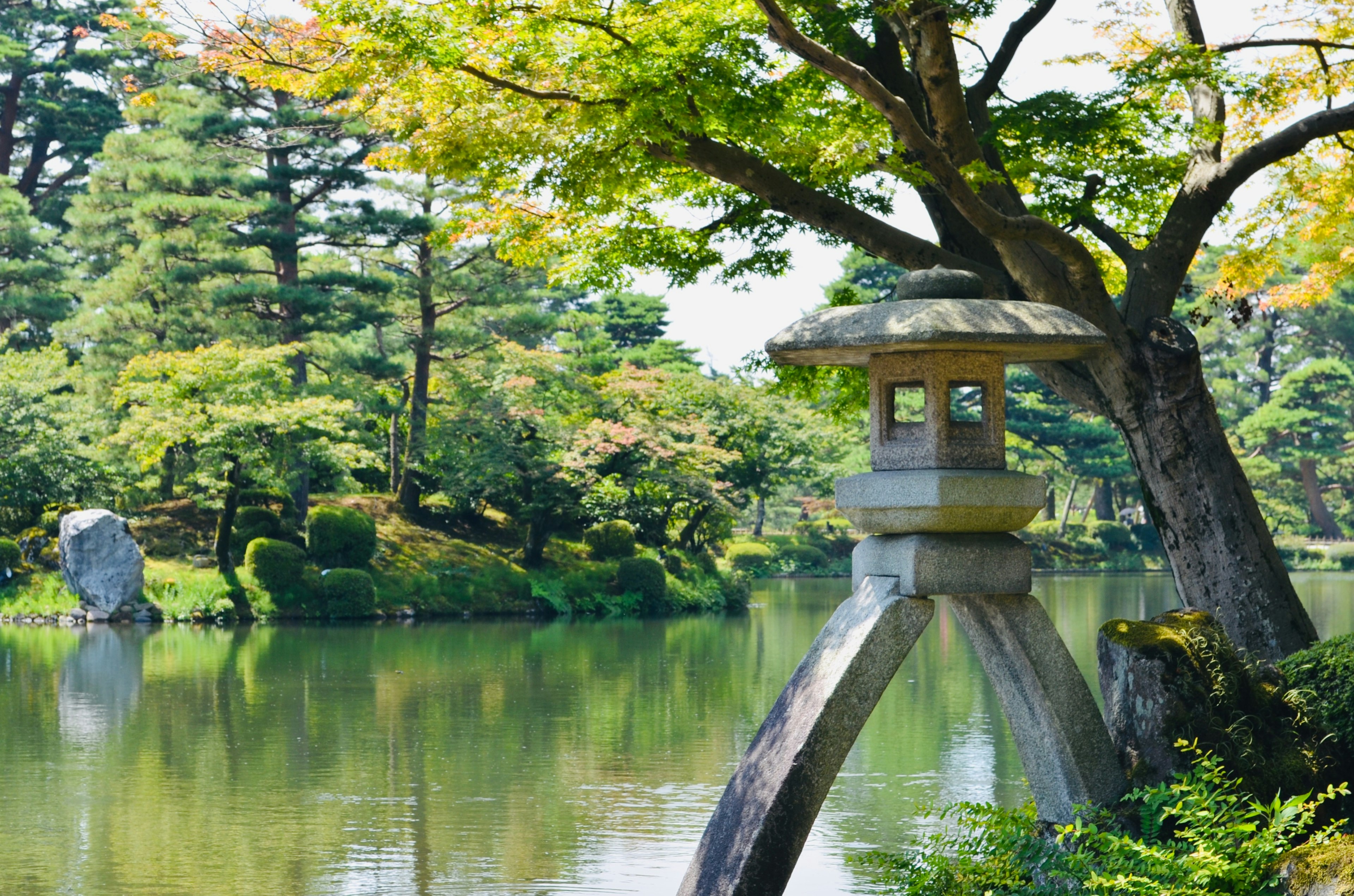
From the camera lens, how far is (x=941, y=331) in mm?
4586

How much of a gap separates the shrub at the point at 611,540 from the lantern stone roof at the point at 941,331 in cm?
1797

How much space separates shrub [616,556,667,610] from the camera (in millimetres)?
21734

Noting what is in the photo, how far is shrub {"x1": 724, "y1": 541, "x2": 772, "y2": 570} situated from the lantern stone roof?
26132 mm

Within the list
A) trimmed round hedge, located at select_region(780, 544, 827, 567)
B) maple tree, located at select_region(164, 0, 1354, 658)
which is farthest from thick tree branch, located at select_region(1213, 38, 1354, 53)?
trimmed round hedge, located at select_region(780, 544, 827, 567)

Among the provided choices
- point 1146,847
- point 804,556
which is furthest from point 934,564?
point 804,556

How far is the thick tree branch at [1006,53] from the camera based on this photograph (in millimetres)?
8188

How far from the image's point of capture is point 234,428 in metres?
18.7

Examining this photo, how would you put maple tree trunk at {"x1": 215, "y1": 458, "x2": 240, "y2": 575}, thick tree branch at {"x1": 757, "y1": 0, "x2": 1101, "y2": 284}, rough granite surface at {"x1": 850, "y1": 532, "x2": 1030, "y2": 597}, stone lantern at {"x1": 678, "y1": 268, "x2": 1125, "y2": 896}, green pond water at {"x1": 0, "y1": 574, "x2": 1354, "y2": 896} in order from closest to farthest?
stone lantern at {"x1": 678, "y1": 268, "x2": 1125, "y2": 896} → rough granite surface at {"x1": 850, "y1": 532, "x2": 1030, "y2": 597} → thick tree branch at {"x1": 757, "y1": 0, "x2": 1101, "y2": 284} → green pond water at {"x1": 0, "y1": 574, "x2": 1354, "y2": 896} → maple tree trunk at {"x1": 215, "y1": 458, "x2": 240, "y2": 575}

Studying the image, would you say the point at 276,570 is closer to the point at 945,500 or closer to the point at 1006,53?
the point at 1006,53

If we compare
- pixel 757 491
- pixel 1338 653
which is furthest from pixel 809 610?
pixel 1338 653

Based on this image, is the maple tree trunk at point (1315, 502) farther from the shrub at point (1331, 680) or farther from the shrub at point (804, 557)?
the shrub at point (1331, 680)

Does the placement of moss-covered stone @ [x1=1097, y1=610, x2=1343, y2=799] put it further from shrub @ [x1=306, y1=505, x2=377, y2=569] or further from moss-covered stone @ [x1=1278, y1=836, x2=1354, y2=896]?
shrub @ [x1=306, y1=505, x2=377, y2=569]

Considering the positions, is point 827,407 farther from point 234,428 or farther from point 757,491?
point 757,491

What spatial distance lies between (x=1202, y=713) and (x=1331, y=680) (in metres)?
0.72
